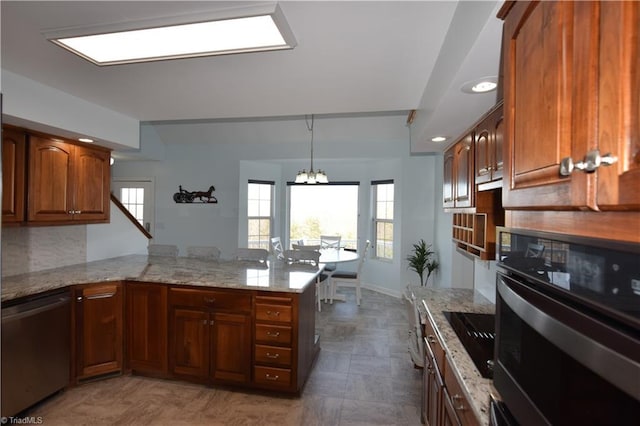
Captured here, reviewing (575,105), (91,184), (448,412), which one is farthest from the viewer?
(91,184)

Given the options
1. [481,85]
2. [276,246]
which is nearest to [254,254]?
[276,246]

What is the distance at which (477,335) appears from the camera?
5.63 feet

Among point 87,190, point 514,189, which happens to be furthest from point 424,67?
point 87,190

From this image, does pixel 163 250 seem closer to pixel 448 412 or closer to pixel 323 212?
pixel 323 212

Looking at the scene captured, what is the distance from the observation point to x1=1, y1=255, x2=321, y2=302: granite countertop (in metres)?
2.56

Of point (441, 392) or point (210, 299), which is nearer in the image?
point (441, 392)

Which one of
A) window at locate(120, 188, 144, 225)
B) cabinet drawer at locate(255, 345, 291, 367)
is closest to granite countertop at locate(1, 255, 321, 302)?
cabinet drawer at locate(255, 345, 291, 367)

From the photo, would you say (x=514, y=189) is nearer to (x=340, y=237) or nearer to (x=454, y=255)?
(x=454, y=255)

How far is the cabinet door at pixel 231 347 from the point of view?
A: 104 inches

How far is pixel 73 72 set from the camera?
2271 millimetres

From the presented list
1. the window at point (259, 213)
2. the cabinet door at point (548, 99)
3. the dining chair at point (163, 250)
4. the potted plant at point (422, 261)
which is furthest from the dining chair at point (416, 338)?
the window at point (259, 213)

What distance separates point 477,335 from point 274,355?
156cm

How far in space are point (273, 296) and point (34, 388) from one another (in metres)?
1.82

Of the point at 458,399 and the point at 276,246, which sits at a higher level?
the point at 276,246
